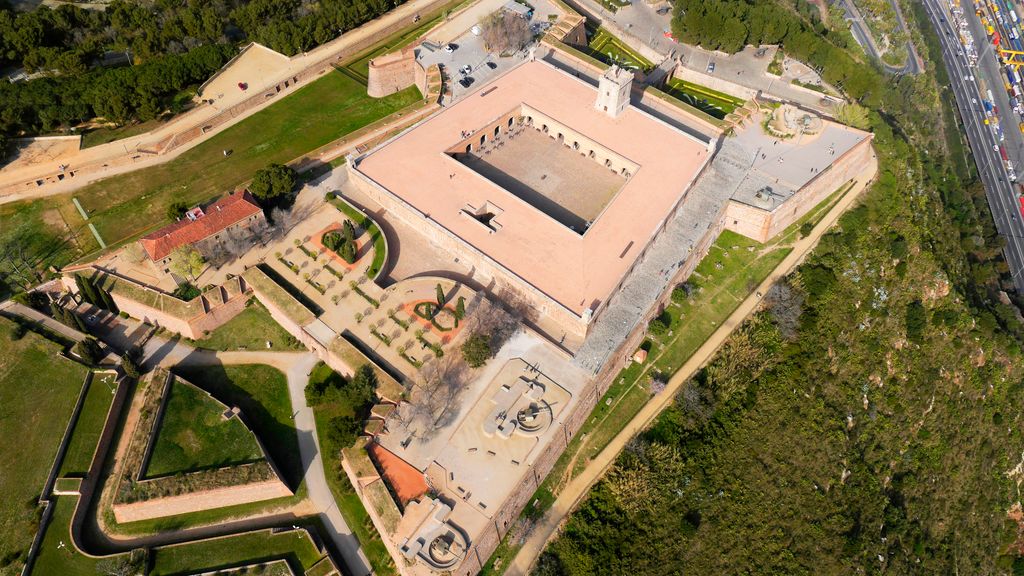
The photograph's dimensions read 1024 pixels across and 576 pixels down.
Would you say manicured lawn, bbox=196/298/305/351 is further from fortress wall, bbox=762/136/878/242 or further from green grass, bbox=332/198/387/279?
fortress wall, bbox=762/136/878/242

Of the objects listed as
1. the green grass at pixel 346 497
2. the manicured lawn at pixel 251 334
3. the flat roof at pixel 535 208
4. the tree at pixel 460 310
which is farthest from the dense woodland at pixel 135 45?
the tree at pixel 460 310

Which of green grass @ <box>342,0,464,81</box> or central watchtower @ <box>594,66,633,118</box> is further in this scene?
green grass @ <box>342,0,464,81</box>

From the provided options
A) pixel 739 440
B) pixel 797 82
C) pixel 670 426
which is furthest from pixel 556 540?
pixel 797 82

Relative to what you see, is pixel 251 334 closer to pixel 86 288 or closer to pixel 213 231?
pixel 213 231

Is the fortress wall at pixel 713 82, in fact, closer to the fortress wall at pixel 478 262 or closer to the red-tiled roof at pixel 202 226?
the fortress wall at pixel 478 262

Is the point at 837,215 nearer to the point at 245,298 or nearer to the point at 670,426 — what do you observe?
the point at 670,426

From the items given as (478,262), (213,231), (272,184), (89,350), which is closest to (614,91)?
(478,262)

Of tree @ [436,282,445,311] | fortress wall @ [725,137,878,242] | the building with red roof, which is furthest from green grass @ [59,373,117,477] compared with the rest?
fortress wall @ [725,137,878,242]
